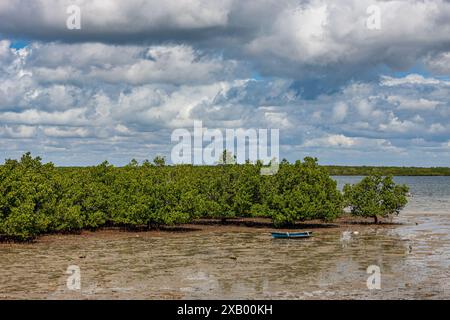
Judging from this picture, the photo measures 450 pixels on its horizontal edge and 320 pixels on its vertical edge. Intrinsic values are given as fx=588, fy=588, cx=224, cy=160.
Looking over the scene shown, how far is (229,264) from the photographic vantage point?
47.4 m

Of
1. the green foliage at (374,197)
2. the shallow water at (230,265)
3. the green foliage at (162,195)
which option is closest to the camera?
the shallow water at (230,265)

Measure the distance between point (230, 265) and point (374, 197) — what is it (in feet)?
116

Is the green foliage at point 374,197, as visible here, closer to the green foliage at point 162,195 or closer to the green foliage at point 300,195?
the green foliage at point 162,195

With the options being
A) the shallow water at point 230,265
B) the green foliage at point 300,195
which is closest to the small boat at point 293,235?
the shallow water at point 230,265

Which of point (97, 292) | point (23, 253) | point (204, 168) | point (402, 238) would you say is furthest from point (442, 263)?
point (204, 168)

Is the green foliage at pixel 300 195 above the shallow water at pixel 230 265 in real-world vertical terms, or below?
above

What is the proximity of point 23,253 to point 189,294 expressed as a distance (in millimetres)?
22635

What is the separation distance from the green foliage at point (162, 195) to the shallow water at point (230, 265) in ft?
9.16

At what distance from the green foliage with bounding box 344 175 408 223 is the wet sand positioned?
4.53m

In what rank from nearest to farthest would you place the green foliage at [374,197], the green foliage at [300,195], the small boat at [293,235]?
the small boat at [293,235] → the green foliage at [300,195] → the green foliage at [374,197]

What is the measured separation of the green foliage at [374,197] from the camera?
75812 mm

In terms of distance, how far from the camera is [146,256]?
5175 centimetres

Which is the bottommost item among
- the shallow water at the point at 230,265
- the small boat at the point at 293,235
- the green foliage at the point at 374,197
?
the shallow water at the point at 230,265

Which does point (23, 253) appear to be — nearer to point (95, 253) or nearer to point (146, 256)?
point (95, 253)
